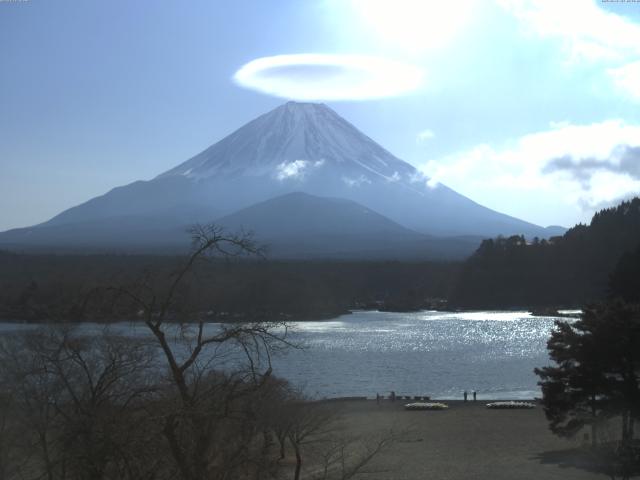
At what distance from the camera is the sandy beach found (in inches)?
450

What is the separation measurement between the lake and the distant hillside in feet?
29.2

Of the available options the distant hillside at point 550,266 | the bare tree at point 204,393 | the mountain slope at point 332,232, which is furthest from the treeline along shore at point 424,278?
the bare tree at point 204,393

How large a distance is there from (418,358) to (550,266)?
3298 cm

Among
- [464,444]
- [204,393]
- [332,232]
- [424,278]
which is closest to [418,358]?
[464,444]

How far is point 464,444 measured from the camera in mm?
13930

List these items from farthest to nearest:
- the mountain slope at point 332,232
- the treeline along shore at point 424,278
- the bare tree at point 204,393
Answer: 1. the mountain slope at point 332,232
2. the treeline along shore at point 424,278
3. the bare tree at point 204,393

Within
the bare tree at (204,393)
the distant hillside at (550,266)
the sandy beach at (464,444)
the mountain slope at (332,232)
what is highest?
the mountain slope at (332,232)

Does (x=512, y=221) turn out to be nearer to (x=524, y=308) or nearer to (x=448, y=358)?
(x=524, y=308)

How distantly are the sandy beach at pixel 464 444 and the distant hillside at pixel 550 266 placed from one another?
3950 centimetres

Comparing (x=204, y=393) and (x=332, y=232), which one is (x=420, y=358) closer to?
(x=204, y=393)

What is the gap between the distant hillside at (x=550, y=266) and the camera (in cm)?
5525

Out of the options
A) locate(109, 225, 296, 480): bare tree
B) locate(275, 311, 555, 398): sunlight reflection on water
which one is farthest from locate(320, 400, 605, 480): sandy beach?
locate(109, 225, 296, 480): bare tree

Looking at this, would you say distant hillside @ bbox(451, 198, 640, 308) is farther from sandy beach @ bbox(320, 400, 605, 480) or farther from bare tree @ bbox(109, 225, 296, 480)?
bare tree @ bbox(109, 225, 296, 480)

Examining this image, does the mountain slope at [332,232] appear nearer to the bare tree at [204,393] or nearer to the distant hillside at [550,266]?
the distant hillside at [550,266]
